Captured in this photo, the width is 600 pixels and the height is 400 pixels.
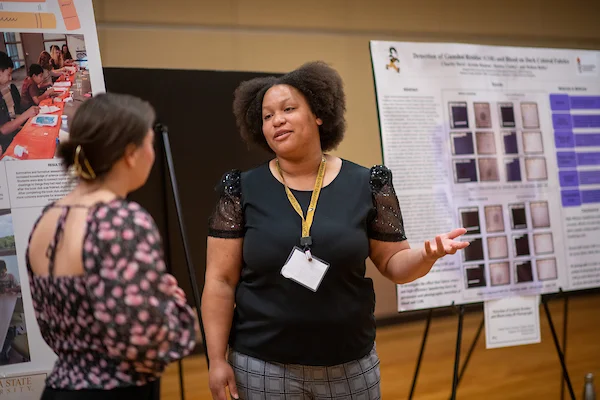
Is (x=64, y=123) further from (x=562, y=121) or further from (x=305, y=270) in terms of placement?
(x=562, y=121)

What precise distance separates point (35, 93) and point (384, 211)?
3.96 feet

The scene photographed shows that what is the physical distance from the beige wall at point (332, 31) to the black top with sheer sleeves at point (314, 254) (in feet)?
7.87

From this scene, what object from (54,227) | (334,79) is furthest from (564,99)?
(54,227)

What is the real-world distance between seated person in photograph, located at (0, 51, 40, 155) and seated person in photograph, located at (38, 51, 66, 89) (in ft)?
0.29

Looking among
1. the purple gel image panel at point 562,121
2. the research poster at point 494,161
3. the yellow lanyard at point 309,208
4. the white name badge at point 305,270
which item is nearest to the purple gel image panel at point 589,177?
the research poster at point 494,161

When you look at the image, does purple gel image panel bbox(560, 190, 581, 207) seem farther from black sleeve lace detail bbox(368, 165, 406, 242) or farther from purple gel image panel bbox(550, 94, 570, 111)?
black sleeve lace detail bbox(368, 165, 406, 242)

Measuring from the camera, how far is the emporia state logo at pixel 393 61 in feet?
8.63

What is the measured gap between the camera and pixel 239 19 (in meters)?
4.18

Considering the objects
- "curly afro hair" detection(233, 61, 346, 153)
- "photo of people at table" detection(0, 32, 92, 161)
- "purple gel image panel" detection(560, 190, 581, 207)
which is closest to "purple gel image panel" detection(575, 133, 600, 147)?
"purple gel image panel" detection(560, 190, 581, 207)

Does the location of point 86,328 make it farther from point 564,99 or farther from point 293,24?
point 293,24

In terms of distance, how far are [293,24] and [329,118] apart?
2.57 metres

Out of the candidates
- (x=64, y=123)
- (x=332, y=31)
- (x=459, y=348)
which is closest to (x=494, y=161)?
(x=459, y=348)

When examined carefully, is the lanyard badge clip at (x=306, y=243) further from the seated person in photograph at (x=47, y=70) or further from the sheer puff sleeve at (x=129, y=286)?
the seated person in photograph at (x=47, y=70)

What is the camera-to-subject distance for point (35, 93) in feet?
6.61
